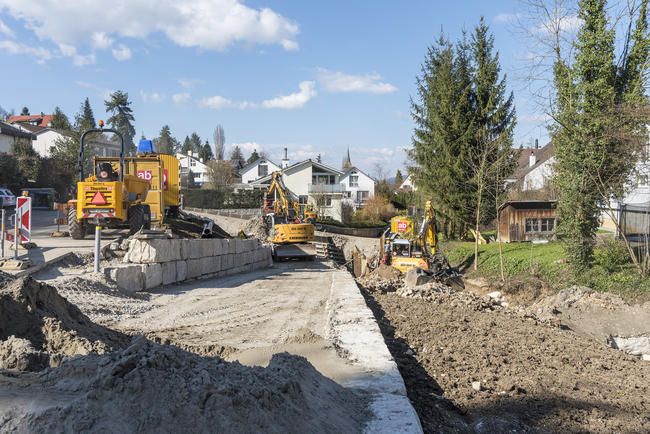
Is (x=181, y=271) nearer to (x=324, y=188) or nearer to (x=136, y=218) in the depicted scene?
(x=136, y=218)

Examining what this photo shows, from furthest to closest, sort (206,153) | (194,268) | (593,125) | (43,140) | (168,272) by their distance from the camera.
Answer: (206,153) → (43,140) → (593,125) → (194,268) → (168,272)

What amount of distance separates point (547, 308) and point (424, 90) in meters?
19.8

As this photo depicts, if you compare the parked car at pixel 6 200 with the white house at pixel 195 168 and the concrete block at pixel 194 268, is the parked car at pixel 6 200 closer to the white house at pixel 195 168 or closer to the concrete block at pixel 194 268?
the concrete block at pixel 194 268

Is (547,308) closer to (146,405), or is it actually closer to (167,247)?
(167,247)

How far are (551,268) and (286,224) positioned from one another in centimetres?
1338

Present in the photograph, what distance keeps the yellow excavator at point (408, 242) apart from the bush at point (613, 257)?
19.5 feet

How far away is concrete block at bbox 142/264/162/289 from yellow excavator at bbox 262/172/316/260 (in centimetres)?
1635

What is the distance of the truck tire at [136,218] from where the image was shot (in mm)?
15391

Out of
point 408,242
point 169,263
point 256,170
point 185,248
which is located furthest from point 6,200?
point 256,170

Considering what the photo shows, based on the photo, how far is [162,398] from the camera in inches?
115

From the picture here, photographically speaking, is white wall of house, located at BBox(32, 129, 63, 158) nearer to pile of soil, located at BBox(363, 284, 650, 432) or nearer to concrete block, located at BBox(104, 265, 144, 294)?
concrete block, located at BBox(104, 265, 144, 294)

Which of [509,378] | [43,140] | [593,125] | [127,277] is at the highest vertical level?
[43,140]

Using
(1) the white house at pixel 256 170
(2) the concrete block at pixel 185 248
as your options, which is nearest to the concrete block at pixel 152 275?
(2) the concrete block at pixel 185 248

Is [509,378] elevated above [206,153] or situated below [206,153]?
below
